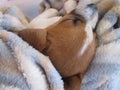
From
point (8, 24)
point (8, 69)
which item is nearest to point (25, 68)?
point (8, 69)

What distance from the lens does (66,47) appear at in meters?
0.50

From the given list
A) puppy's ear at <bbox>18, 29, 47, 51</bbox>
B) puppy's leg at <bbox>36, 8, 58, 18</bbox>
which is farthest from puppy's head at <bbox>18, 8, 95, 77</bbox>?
puppy's leg at <bbox>36, 8, 58, 18</bbox>

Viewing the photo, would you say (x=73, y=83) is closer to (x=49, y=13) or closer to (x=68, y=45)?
(x=68, y=45)

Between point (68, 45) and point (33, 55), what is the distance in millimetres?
82

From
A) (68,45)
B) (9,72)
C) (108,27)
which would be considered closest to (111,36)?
(108,27)

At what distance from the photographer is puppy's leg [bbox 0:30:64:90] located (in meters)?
0.46

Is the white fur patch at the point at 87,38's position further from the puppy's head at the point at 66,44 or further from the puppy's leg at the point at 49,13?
the puppy's leg at the point at 49,13

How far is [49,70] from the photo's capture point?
47 centimetres

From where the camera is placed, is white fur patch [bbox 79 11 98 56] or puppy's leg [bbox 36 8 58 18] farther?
puppy's leg [bbox 36 8 58 18]

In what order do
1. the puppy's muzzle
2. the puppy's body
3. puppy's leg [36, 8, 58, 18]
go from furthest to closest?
1. puppy's leg [36, 8, 58, 18]
2. the puppy's muzzle
3. the puppy's body

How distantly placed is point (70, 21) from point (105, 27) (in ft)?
0.33

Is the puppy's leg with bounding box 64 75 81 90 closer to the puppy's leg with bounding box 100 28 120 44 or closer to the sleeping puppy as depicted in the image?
the sleeping puppy

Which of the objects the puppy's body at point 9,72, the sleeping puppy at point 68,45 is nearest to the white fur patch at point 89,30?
the sleeping puppy at point 68,45

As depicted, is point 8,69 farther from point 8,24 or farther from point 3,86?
point 8,24
